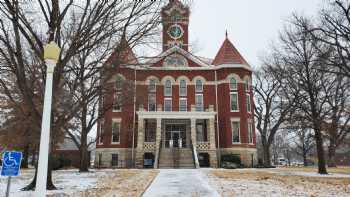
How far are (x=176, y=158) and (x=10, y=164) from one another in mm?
22491

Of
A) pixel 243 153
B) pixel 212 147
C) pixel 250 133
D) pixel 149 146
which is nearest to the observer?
pixel 212 147

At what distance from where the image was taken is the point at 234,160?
3075 centimetres

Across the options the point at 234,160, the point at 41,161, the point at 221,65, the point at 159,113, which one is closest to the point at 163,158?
the point at 159,113

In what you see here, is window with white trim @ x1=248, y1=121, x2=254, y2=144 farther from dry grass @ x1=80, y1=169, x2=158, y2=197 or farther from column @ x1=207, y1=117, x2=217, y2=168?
dry grass @ x1=80, y1=169, x2=158, y2=197

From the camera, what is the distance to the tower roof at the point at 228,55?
3572cm

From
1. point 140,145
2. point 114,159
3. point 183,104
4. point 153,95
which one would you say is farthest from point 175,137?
point 114,159

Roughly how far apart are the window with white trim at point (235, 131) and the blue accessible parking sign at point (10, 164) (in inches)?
1143

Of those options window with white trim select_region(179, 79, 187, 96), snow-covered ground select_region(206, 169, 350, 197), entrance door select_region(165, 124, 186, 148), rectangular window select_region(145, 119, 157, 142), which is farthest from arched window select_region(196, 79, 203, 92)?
snow-covered ground select_region(206, 169, 350, 197)

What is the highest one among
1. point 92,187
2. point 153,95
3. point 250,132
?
point 153,95

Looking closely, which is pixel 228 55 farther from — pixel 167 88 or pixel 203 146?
pixel 203 146

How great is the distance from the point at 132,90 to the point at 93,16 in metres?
9.63

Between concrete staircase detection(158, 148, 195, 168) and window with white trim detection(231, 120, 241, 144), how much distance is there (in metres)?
6.59

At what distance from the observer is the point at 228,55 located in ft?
119

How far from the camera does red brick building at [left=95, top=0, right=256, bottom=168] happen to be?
101ft
